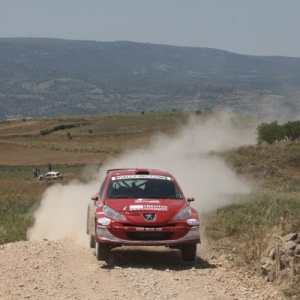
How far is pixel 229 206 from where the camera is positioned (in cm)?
2161

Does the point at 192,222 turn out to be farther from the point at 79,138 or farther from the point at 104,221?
the point at 79,138

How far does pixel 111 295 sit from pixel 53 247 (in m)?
4.75

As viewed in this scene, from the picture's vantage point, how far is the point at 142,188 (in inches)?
547

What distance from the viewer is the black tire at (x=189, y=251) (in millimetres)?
12719

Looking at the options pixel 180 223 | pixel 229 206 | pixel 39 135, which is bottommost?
pixel 39 135

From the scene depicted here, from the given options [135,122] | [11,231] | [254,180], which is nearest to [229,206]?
[11,231]

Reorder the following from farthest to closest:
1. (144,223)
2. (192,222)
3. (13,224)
Result: (13,224) < (192,222) < (144,223)

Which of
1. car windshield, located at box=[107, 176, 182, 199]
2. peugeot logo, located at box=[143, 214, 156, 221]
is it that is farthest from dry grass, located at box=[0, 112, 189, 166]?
peugeot logo, located at box=[143, 214, 156, 221]

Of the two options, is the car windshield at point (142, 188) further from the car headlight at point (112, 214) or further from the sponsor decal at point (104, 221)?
the sponsor decal at point (104, 221)

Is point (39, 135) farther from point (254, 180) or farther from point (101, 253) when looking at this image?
point (101, 253)

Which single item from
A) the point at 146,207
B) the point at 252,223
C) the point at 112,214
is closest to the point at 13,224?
the point at 252,223

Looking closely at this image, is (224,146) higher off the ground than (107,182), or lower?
lower

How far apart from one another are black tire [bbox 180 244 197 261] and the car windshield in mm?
1267

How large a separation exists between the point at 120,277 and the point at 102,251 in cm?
162
